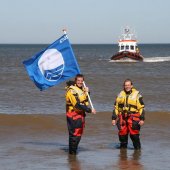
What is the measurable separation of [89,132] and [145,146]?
192 cm

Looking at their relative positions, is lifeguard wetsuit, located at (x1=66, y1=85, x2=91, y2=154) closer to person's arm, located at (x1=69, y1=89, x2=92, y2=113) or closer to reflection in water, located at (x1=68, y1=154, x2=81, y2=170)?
person's arm, located at (x1=69, y1=89, x2=92, y2=113)

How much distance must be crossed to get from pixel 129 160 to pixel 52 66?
2005 millimetres

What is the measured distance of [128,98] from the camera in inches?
338

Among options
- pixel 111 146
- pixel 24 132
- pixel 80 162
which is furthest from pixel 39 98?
pixel 80 162

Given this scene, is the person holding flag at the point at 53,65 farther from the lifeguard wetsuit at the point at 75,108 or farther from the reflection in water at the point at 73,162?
the reflection in water at the point at 73,162

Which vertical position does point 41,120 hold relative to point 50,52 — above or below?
below

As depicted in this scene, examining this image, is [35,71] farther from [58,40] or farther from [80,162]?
[80,162]

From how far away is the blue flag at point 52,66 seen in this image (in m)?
8.88

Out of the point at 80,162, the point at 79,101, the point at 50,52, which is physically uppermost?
the point at 50,52

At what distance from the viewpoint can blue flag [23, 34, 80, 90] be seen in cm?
888

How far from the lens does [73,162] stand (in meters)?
8.03

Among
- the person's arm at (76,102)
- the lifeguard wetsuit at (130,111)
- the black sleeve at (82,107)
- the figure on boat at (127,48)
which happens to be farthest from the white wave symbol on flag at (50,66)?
the figure on boat at (127,48)

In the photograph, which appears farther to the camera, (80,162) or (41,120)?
(41,120)

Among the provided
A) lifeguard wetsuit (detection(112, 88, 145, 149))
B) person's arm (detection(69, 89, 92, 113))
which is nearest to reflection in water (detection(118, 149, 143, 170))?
lifeguard wetsuit (detection(112, 88, 145, 149))
